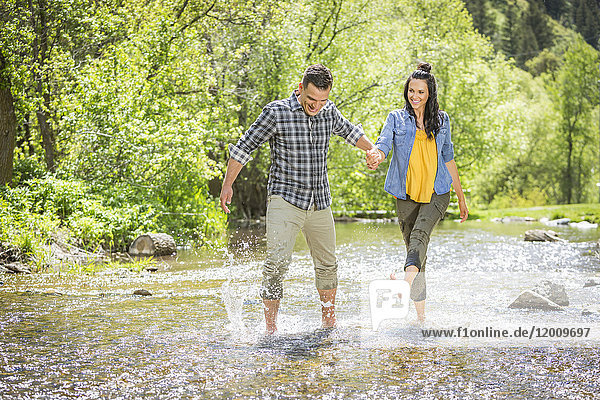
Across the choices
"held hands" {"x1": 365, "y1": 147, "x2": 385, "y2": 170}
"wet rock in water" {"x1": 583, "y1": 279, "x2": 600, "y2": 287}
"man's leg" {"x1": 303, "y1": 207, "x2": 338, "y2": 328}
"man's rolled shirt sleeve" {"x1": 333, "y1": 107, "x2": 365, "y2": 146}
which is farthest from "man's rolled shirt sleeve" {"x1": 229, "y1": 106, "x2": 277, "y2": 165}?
"wet rock in water" {"x1": 583, "y1": 279, "x2": 600, "y2": 287}

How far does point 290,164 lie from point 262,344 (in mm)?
1465

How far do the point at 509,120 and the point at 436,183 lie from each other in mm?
32541

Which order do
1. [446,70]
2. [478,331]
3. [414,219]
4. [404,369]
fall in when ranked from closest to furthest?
1. [404,369]
2. [478,331]
3. [414,219]
4. [446,70]

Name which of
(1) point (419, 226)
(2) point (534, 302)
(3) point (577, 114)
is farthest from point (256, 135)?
(3) point (577, 114)

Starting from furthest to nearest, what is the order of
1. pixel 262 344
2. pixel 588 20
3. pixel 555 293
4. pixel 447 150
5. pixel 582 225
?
pixel 588 20, pixel 582 225, pixel 555 293, pixel 447 150, pixel 262 344

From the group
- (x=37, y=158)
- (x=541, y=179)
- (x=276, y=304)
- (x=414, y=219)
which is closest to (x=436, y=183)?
(x=414, y=219)

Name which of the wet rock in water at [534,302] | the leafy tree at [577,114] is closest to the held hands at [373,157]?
the wet rock in water at [534,302]

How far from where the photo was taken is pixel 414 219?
6.37 m

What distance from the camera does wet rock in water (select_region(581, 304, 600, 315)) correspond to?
6.66 meters

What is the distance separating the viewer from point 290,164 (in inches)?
226

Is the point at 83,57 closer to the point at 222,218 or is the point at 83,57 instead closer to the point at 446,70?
the point at 222,218

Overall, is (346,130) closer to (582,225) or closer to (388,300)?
(388,300)

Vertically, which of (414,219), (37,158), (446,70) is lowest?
(414,219)

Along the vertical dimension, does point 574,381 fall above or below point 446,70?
below
